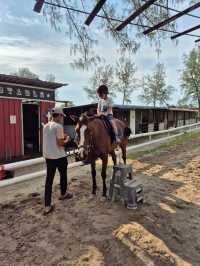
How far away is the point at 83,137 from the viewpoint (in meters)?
3.78

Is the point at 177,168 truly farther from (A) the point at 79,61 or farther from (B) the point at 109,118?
(A) the point at 79,61

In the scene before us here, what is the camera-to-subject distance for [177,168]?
635 cm

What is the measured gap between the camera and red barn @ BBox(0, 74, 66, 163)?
972 cm

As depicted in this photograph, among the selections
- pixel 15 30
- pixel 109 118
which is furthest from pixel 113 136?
pixel 15 30

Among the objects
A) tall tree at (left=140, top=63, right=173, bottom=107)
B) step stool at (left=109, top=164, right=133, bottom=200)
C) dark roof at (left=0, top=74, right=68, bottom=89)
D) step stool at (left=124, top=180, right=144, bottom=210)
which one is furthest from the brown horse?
tall tree at (left=140, top=63, right=173, bottom=107)

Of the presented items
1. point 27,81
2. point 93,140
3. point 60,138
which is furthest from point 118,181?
point 27,81

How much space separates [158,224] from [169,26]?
11.3 ft

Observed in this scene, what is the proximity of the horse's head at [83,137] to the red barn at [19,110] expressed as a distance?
22.4ft

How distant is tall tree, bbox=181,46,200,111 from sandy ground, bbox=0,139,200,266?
31.4 m

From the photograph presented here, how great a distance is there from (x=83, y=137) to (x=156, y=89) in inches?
1479

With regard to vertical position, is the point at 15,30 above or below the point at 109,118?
above

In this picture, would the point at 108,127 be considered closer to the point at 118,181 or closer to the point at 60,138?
the point at 118,181

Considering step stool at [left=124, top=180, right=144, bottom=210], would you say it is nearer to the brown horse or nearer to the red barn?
the brown horse

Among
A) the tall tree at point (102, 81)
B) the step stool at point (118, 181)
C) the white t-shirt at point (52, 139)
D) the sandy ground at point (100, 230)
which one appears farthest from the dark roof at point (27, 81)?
the tall tree at point (102, 81)
